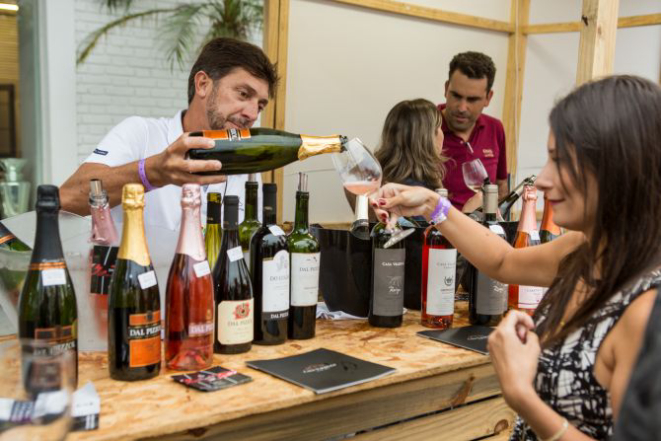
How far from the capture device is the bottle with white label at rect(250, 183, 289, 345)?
1236mm

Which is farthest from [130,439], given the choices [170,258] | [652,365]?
[652,365]

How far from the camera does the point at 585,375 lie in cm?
96

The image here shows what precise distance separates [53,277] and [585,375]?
0.86 metres

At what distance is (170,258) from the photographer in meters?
1.21

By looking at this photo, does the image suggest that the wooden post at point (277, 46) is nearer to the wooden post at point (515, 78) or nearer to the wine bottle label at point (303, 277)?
the wooden post at point (515, 78)

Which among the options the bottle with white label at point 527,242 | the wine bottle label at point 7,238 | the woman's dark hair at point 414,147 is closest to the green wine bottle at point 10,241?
the wine bottle label at point 7,238

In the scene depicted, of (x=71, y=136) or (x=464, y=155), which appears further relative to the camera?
(x=71, y=136)

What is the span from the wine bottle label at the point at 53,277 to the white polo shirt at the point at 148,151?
839mm

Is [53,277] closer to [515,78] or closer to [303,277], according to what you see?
[303,277]

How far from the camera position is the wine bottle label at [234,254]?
3.93 ft

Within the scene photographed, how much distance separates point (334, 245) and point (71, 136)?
3.09 m

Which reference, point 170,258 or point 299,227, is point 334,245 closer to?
point 299,227

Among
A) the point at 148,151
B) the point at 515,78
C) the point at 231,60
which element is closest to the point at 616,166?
the point at 231,60

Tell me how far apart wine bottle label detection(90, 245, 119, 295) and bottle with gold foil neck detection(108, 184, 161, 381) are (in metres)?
0.09
